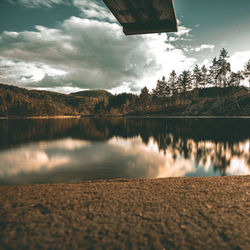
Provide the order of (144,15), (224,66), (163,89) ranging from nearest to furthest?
(144,15) → (224,66) → (163,89)

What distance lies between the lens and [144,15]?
14.5 ft

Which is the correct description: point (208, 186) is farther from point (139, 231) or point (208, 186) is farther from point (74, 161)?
point (74, 161)

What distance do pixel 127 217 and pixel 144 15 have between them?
234 inches

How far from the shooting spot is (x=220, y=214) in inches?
182

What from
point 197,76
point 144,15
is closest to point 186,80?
point 197,76

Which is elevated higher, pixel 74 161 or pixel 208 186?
pixel 208 186

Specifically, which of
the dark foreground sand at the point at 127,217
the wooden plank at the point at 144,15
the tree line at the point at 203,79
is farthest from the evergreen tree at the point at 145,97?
the wooden plank at the point at 144,15

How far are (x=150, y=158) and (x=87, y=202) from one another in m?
11.0

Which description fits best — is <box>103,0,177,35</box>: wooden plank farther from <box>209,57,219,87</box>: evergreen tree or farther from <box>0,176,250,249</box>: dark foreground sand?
<box>209,57,219,87</box>: evergreen tree

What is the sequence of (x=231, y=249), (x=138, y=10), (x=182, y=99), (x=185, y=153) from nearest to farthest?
(x=231, y=249) < (x=138, y=10) < (x=185, y=153) < (x=182, y=99)

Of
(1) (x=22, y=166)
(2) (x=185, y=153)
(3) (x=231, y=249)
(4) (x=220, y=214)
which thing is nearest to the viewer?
(3) (x=231, y=249)

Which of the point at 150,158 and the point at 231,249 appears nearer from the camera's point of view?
the point at 231,249

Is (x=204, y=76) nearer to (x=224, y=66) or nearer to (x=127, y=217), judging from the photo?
(x=224, y=66)

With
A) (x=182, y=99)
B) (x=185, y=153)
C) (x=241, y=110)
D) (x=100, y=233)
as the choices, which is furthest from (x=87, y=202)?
(x=182, y=99)
